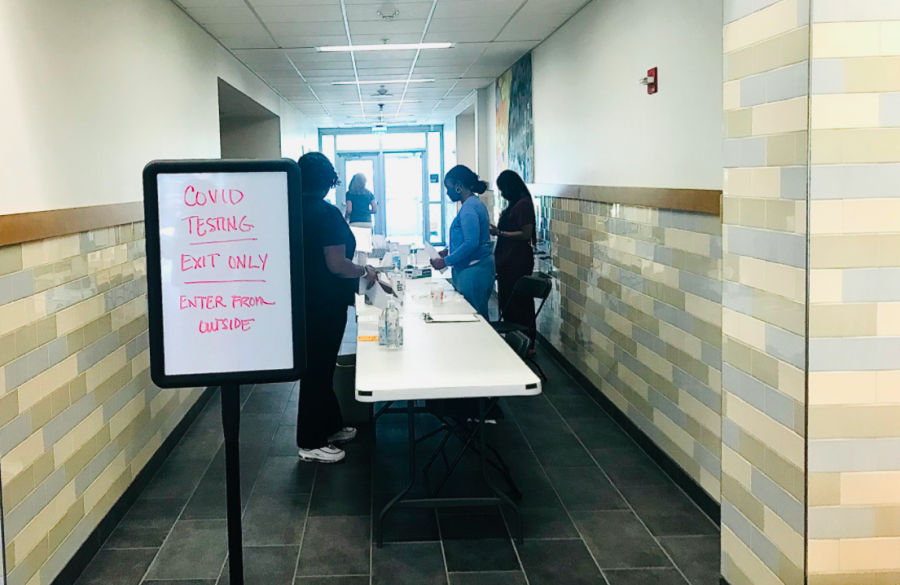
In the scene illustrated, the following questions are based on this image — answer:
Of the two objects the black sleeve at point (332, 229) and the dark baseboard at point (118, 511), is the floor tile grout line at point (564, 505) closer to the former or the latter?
the black sleeve at point (332, 229)

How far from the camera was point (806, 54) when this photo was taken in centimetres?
219

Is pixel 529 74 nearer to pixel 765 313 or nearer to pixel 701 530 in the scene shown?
pixel 701 530

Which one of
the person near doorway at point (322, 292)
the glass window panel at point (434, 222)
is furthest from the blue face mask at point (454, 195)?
the glass window panel at point (434, 222)

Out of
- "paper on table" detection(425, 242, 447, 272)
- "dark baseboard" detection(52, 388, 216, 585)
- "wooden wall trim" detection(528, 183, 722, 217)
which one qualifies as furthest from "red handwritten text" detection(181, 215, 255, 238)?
"paper on table" detection(425, 242, 447, 272)

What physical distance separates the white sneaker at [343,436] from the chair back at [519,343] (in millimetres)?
1480

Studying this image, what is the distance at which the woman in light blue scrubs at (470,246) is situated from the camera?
6359mm

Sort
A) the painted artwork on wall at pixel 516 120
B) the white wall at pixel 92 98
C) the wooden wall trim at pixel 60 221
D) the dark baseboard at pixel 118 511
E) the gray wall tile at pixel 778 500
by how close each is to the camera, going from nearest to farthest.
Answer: the gray wall tile at pixel 778 500
the wooden wall trim at pixel 60 221
the white wall at pixel 92 98
the dark baseboard at pixel 118 511
the painted artwork on wall at pixel 516 120

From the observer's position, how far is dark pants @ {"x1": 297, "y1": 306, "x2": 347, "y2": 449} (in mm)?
4859

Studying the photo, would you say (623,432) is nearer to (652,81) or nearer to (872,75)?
(652,81)

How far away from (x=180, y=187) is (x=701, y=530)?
2940 millimetres

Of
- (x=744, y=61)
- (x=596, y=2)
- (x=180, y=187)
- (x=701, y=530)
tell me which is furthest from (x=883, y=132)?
(x=596, y=2)

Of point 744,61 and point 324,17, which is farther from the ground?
point 324,17

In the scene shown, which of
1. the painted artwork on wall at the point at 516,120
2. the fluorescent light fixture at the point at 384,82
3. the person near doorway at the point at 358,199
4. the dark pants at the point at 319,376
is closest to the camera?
the dark pants at the point at 319,376

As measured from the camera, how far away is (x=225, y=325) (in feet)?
7.24
